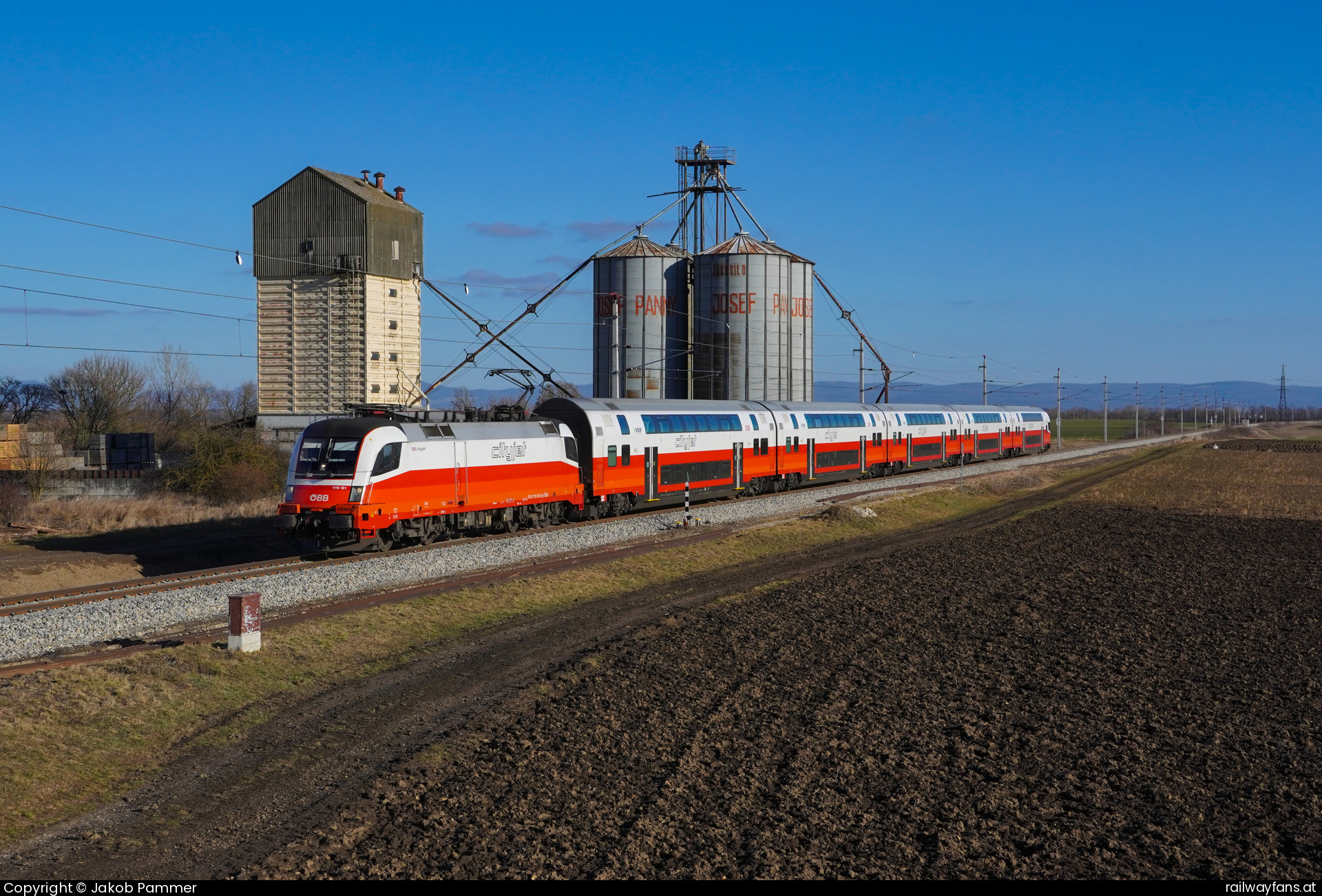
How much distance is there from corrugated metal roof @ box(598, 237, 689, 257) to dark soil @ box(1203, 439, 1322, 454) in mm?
75786

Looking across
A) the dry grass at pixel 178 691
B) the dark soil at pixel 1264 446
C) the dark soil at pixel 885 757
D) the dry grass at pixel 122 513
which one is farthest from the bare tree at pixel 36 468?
the dark soil at pixel 1264 446

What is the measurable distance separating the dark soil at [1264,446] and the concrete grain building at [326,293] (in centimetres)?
9475

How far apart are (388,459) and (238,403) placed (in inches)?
2050

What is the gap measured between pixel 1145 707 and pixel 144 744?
13.3m

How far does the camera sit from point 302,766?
40.7 feet

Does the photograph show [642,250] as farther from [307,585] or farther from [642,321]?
[307,585]

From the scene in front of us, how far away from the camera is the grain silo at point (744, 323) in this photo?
70.8m

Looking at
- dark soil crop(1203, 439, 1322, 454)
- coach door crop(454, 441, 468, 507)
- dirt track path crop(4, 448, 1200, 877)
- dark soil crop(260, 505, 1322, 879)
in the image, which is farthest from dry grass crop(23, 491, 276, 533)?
dark soil crop(1203, 439, 1322, 454)

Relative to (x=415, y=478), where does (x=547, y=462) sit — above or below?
above

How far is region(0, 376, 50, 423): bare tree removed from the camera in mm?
87787

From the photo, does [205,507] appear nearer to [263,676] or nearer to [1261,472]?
[263,676]
